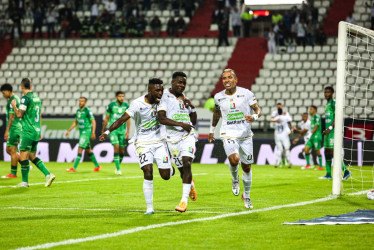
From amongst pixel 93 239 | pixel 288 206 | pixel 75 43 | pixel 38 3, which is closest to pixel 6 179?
pixel 288 206

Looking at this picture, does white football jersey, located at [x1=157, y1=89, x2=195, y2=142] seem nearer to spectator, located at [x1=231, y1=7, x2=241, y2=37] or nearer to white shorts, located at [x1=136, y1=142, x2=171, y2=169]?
white shorts, located at [x1=136, y1=142, x2=171, y2=169]

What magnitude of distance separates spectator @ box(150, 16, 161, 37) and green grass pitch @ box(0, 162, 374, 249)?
2091 cm

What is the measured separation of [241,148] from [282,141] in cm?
1435

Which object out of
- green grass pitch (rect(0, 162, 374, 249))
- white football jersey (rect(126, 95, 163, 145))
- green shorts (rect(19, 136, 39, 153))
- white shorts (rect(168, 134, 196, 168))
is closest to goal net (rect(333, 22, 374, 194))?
green grass pitch (rect(0, 162, 374, 249))

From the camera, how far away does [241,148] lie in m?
11.4

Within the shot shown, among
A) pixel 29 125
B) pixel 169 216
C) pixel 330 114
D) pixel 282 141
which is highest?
pixel 330 114

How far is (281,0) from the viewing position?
85.8 feet

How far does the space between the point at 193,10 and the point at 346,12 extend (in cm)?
858

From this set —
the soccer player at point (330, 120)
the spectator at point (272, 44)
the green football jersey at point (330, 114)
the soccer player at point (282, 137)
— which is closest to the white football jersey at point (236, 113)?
the soccer player at point (330, 120)

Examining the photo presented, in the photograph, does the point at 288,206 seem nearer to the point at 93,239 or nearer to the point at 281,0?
the point at 93,239

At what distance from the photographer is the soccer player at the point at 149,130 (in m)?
10.3

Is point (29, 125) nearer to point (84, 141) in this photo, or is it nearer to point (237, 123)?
point (237, 123)

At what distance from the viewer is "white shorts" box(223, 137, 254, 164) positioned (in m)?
11.2

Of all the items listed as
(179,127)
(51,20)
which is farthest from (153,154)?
(51,20)
